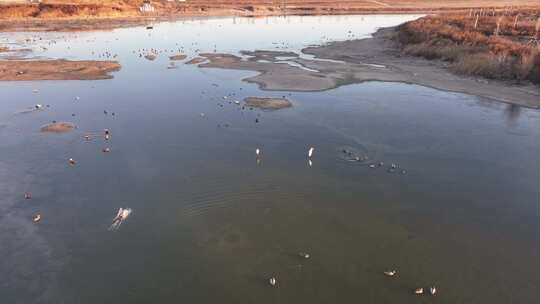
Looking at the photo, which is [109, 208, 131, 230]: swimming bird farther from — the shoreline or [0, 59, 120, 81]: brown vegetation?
[0, 59, 120, 81]: brown vegetation

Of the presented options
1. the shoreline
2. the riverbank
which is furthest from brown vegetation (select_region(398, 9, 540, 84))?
the riverbank

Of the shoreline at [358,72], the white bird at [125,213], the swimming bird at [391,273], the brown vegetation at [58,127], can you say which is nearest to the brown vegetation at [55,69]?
the shoreline at [358,72]

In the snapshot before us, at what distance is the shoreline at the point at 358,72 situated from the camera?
26406 millimetres

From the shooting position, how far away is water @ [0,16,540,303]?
33.5ft

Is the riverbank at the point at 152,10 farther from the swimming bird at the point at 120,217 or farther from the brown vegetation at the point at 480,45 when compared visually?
the swimming bird at the point at 120,217

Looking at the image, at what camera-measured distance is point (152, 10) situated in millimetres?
82625

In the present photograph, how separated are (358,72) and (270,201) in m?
21.1

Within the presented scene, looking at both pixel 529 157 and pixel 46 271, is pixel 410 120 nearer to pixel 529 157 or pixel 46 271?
pixel 529 157

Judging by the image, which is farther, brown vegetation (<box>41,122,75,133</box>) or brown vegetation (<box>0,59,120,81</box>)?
brown vegetation (<box>0,59,120,81</box>)

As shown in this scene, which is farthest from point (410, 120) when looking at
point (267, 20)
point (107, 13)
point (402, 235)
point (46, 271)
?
point (107, 13)

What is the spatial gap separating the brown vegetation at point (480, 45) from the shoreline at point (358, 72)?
3.23ft

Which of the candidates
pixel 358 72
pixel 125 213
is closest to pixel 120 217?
pixel 125 213

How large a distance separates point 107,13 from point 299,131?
6512cm

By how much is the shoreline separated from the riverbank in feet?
120
